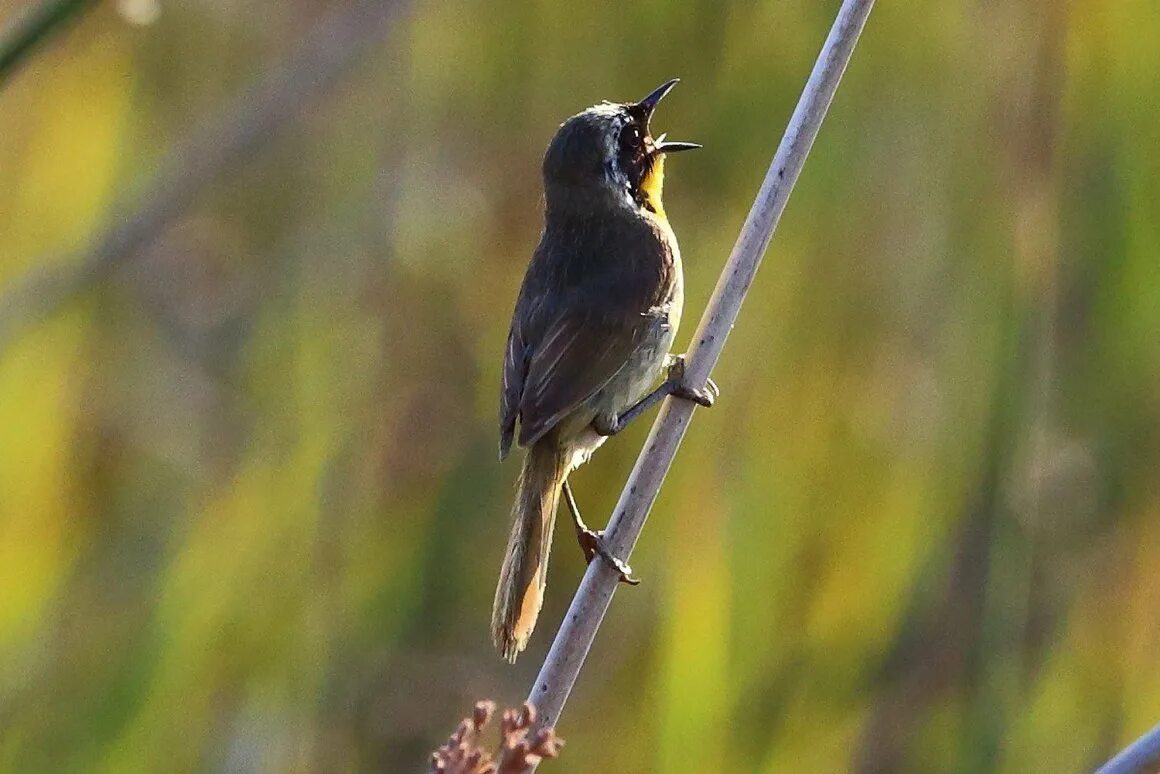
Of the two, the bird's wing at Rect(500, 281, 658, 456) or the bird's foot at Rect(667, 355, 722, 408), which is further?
the bird's wing at Rect(500, 281, 658, 456)

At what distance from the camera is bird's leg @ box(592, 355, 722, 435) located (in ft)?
8.48

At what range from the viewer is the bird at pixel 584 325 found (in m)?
2.77

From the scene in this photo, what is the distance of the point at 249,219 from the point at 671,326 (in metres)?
1.13

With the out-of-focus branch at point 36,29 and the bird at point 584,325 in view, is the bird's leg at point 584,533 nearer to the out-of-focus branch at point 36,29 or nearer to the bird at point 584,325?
the bird at point 584,325

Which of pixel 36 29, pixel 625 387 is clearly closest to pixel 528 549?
pixel 625 387

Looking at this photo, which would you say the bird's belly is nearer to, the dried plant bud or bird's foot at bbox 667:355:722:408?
bird's foot at bbox 667:355:722:408

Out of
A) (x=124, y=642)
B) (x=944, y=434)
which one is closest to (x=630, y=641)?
(x=944, y=434)

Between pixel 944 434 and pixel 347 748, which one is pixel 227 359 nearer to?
pixel 347 748

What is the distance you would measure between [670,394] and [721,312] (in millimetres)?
185

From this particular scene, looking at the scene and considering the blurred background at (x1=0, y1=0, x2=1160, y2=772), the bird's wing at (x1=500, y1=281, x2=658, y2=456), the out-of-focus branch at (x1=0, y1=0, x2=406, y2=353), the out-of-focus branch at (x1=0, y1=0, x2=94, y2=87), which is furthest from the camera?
the bird's wing at (x1=500, y1=281, x2=658, y2=456)

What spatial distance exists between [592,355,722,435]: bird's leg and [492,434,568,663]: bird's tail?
6.1 inches

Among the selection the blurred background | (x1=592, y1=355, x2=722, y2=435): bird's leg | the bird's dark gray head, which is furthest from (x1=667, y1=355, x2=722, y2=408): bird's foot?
the bird's dark gray head

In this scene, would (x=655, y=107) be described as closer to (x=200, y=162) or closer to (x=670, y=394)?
(x=670, y=394)

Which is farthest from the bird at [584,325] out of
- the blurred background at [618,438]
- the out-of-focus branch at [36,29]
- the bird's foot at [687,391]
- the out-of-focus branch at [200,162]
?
the out-of-focus branch at [36,29]
